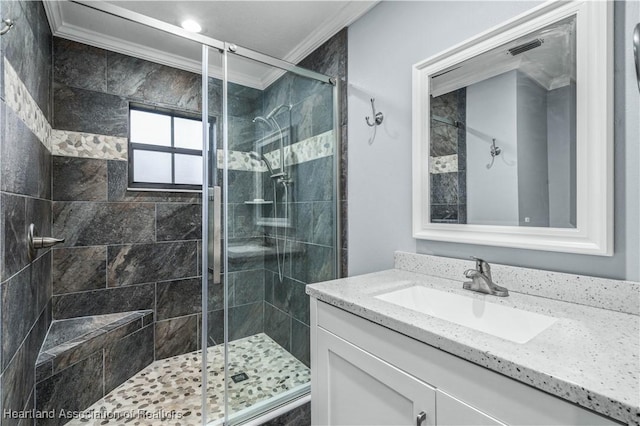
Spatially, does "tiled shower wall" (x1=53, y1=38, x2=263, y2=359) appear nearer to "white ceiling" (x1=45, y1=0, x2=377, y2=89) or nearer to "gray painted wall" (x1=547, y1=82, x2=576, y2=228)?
"white ceiling" (x1=45, y1=0, x2=377, y2=89)

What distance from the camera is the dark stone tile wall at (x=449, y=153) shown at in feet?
4.22

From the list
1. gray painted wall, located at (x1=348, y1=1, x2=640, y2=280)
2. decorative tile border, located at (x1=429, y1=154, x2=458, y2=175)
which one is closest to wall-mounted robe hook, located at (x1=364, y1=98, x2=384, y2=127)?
gray painted wall, located at (x1=348, y1=1, x2=640, y2=280)

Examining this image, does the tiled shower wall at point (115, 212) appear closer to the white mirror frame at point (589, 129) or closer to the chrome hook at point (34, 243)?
the chrome hook at point (34, 243)

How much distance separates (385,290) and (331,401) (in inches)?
18.0

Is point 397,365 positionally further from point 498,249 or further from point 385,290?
point 498,249

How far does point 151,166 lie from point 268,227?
1.46m

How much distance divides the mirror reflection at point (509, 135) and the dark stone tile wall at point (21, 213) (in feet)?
5.87

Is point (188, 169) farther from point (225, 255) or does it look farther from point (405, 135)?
point (405, 135)

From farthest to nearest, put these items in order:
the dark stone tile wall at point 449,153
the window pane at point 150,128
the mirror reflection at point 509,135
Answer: the window pane at point 150,128
the dark stone tile wall at point 449,153
the mirror reflection at point 509,135

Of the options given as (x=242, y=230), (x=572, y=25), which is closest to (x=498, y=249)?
(x=572, y=25)

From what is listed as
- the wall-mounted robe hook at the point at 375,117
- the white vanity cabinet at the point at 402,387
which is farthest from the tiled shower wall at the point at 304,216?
the white vanity cabinet at the point at 402,387

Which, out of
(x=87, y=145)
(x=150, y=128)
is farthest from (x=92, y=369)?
(x=150, y=128)

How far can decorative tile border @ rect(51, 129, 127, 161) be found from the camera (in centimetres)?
207

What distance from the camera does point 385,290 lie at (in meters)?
1.16
